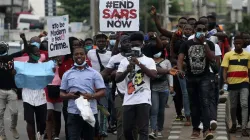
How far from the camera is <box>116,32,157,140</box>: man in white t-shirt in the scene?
10172mm

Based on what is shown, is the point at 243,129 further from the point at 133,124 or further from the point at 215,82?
the point at 133,124

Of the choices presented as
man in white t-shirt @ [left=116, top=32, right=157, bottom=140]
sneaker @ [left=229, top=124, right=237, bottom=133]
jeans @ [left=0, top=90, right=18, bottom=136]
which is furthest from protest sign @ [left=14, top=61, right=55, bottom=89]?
sneaker @ [left=229, top=124, right=237, bottom=133]

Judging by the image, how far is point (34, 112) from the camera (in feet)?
38.8

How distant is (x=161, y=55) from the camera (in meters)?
13.0

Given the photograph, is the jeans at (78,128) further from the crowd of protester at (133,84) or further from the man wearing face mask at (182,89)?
the man wearing face mask at (182,89)

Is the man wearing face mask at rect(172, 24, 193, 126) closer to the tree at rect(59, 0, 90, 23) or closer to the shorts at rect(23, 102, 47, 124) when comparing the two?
the shorts at rect(23, 102, 47, 124)

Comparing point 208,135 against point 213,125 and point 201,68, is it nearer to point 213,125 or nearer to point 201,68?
point 213,125

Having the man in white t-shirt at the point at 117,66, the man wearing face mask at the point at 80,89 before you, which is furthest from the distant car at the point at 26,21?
the man wearing face mask at the point at 80,89

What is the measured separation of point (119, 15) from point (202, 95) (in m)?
2.08

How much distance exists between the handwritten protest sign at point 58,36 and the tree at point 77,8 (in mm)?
72899

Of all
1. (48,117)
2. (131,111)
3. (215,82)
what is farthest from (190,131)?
(131,111)

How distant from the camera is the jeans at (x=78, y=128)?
980cm

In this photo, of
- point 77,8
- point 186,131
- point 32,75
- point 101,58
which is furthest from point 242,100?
point 77,8

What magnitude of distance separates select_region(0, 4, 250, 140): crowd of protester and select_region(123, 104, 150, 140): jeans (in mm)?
14
